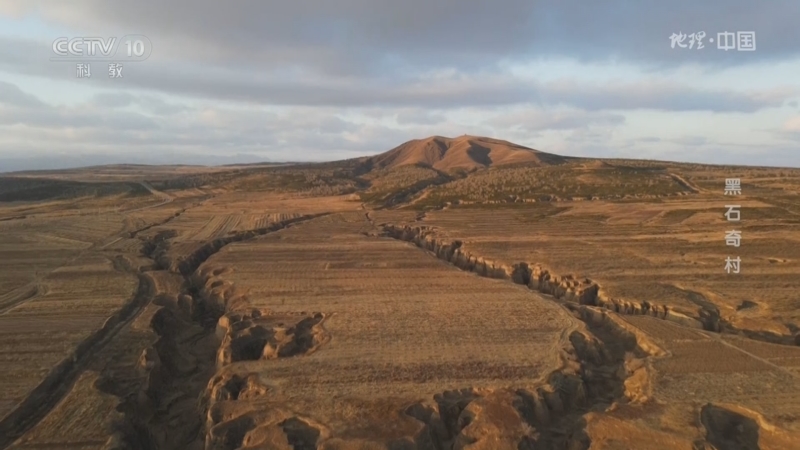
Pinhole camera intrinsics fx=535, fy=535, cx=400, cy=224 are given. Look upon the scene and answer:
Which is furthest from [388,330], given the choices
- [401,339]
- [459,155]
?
[459,155]

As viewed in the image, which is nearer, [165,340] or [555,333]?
[555,333]

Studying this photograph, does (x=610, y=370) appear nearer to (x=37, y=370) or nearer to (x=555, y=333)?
(x=555, y=333)

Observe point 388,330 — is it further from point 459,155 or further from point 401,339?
point 459,155

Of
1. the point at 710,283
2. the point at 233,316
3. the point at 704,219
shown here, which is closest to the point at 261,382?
the point at 233,316

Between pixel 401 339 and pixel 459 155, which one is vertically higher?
pixel 459 155

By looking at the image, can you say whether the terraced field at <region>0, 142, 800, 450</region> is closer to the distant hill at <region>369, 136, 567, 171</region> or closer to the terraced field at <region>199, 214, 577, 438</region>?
the terraced field at <region>199, 214, 577, 438</region>

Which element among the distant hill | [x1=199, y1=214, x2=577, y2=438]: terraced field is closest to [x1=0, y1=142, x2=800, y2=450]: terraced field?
[x1=199, y1=214, x2=577, y2=438]: terraced field

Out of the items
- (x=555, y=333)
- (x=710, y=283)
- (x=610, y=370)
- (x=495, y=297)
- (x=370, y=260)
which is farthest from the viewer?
(x=370, y=260)

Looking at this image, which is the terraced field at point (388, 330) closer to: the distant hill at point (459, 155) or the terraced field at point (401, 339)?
the terraced field at point (401, 339)
